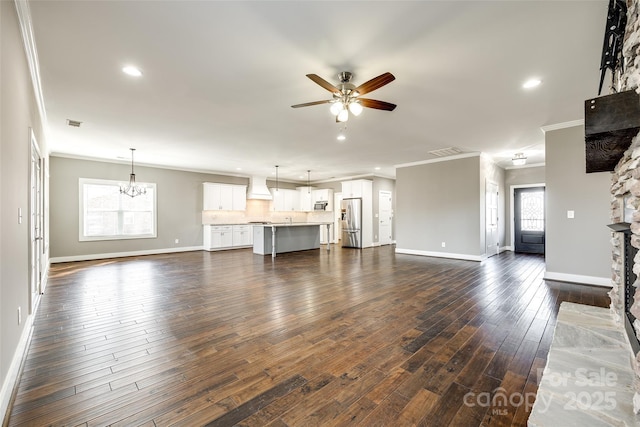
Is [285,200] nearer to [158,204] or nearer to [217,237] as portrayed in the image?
[217,237]

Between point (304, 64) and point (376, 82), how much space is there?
0.75m

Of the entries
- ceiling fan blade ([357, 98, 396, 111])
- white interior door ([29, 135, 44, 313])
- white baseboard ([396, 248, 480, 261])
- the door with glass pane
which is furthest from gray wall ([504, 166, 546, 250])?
white interior door ([29, 135, 44, 313])

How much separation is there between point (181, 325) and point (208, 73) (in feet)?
8.84

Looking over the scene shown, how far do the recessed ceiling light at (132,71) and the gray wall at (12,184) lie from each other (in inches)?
29.0

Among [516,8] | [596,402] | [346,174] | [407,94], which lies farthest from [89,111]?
[346,174]

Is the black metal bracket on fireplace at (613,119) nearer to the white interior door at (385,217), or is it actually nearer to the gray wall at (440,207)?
the gray wall at (440,207)

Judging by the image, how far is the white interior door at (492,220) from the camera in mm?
7084

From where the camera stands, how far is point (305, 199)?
37.9 ft

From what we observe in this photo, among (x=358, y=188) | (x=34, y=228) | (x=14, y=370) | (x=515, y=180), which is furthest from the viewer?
(x=358, y=188)

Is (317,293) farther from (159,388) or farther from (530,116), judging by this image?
(530,116)

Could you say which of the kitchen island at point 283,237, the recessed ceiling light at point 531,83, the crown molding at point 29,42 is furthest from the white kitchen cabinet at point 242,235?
the recessed ceiling light at point 531,83

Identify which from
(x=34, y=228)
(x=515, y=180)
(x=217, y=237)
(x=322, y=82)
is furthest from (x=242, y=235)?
(x=515, y=180)

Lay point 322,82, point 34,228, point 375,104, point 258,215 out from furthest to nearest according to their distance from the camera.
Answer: point 258,215 < point 34,228 < point 375,104 < point 322,82

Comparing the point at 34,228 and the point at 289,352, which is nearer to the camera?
the point at 289,352
